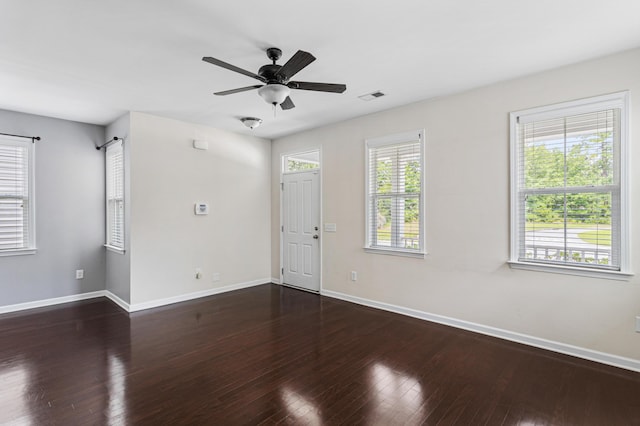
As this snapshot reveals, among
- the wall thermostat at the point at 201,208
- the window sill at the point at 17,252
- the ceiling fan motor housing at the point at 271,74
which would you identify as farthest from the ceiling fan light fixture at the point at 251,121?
the window sill at the point at 17,252

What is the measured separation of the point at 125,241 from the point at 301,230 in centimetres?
262

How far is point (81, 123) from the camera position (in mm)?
5008

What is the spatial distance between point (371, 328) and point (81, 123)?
517 cm

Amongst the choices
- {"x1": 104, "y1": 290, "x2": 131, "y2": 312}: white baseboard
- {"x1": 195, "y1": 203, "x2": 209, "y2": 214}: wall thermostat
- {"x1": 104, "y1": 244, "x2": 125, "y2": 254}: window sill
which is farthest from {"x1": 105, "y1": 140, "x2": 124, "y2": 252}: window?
{"x1": 195, "y1": 203, "x2": 209, "y2": 214}: wall thermostat

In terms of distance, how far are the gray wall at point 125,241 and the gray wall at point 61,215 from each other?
17.9 inches

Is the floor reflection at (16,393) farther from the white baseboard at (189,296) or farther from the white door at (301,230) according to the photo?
the white door at (301,230)

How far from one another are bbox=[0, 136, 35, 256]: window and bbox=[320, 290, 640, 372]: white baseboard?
477 cm

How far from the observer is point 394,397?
2.41m

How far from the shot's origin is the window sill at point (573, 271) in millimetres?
2846

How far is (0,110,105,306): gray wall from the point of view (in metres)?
4.50

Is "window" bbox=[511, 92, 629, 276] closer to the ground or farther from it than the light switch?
farther from it

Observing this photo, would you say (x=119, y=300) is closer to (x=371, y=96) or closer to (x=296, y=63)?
(x=296, y=63)

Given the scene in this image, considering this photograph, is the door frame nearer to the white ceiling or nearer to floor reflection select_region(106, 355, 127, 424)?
the white ceiling

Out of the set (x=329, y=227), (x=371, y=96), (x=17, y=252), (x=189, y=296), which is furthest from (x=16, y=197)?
(x=371, y=96)
